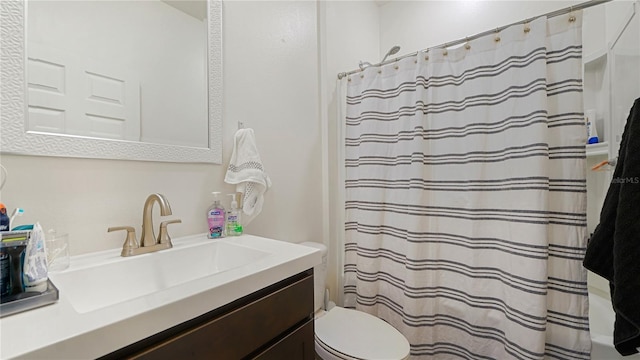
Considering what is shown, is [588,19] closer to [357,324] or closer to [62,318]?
[357,324]

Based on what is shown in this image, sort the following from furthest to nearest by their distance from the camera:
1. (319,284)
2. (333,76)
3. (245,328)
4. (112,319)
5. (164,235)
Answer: (333,76), (319,284), (164,235), (245,328), (112,319)

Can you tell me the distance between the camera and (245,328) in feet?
2.09

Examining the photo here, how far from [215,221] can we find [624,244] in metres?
1.45

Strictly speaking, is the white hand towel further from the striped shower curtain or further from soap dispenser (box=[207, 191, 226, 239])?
the striped shower curtain

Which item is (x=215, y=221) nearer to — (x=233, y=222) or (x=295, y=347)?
(x=233, y=222)

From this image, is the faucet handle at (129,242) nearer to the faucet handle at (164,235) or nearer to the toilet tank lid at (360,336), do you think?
the faucet handle at (164,235)

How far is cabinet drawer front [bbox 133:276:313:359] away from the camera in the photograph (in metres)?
0.52

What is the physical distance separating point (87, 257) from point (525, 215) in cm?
163

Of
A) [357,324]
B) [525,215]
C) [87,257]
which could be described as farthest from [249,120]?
[525,215]

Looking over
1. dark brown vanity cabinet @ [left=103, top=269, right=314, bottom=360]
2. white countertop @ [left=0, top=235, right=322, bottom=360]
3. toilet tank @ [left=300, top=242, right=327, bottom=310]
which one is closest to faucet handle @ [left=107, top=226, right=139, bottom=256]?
white countertop @ [left=0, top=235, right=322, bottom=360]

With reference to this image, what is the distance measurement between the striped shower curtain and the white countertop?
1.03 metres

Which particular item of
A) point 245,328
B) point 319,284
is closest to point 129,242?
point 245,328

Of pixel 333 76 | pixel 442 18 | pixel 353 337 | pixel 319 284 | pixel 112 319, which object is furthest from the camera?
pixel 442 18

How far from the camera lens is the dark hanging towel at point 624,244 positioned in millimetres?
844
